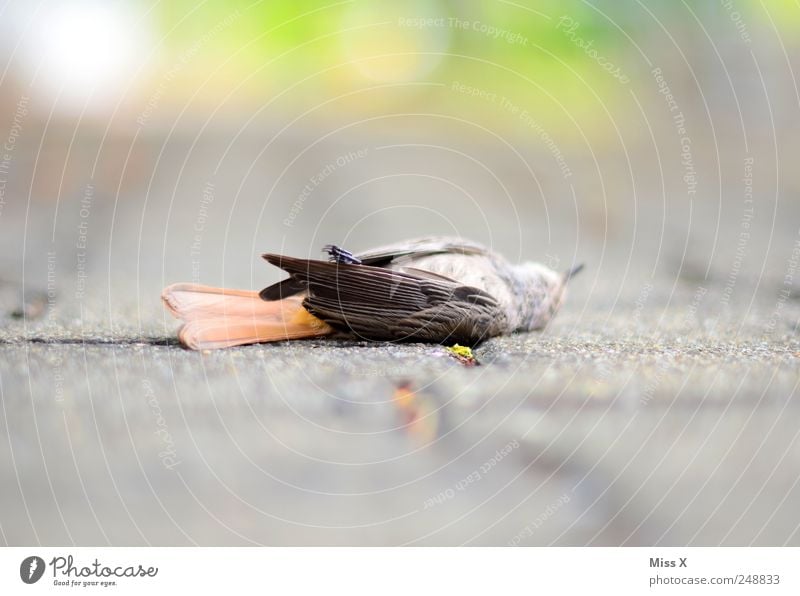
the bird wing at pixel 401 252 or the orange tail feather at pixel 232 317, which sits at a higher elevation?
the bird wing at pixel 401 252

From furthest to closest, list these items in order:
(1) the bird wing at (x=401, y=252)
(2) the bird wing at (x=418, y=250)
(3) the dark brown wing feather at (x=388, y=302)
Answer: (2) the bird wing at (x=418, y=250) < (1) the bird wing at (x=401, y=252) < (3) the dark brown wing feather at (x=388, y=302)

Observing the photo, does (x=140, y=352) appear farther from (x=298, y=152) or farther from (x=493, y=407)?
(x=298, y=152)

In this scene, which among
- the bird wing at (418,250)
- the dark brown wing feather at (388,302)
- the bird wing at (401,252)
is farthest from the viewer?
the bird wing at (418,250)

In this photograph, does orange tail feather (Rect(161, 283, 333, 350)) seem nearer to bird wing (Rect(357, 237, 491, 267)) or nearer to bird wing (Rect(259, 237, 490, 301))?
bird wing (Rect(259, 237, 490, 301))

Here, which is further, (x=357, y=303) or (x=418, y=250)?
Answer: (x=418, y=250)

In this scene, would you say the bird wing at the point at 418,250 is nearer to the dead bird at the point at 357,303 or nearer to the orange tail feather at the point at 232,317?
the dead bird at the point at 357,303

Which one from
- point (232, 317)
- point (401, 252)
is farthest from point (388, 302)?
point (232, 317)

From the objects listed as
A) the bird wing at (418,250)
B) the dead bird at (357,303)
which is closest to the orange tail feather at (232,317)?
the dead bird at (357,303)

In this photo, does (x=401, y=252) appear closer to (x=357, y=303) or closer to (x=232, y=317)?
(x=357, y=303)
